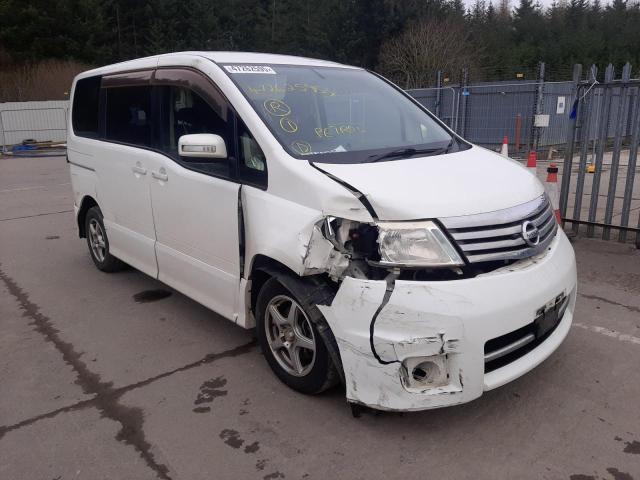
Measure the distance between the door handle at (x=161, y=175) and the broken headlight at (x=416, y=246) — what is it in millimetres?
2096

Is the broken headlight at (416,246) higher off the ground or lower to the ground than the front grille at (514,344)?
higher

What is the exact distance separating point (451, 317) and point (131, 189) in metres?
3.17

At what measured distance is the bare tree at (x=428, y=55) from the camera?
1057 inches

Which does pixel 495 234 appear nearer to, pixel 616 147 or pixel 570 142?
pixel 616 147

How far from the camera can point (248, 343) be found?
13.7 feet

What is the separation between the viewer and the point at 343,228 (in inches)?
115

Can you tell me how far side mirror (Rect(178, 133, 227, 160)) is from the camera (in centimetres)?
349

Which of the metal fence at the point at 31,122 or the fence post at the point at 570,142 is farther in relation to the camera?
the metal fence at the point at 31,122

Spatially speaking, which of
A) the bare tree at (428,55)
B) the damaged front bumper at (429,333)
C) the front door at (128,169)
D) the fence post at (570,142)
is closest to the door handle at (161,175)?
the front door at (128,169)

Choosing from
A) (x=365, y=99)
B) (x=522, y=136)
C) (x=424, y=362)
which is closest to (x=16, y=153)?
(x=522, y=136)

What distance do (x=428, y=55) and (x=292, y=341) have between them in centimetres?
2595

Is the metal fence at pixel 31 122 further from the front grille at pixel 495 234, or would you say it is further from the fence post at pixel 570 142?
the front grille at pixel 495 234

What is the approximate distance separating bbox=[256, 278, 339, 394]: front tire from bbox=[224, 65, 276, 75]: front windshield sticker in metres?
1.48

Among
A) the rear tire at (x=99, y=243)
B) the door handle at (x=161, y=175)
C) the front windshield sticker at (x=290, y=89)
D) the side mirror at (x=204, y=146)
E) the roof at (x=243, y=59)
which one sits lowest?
the rear tire at (x=99, y=243)
